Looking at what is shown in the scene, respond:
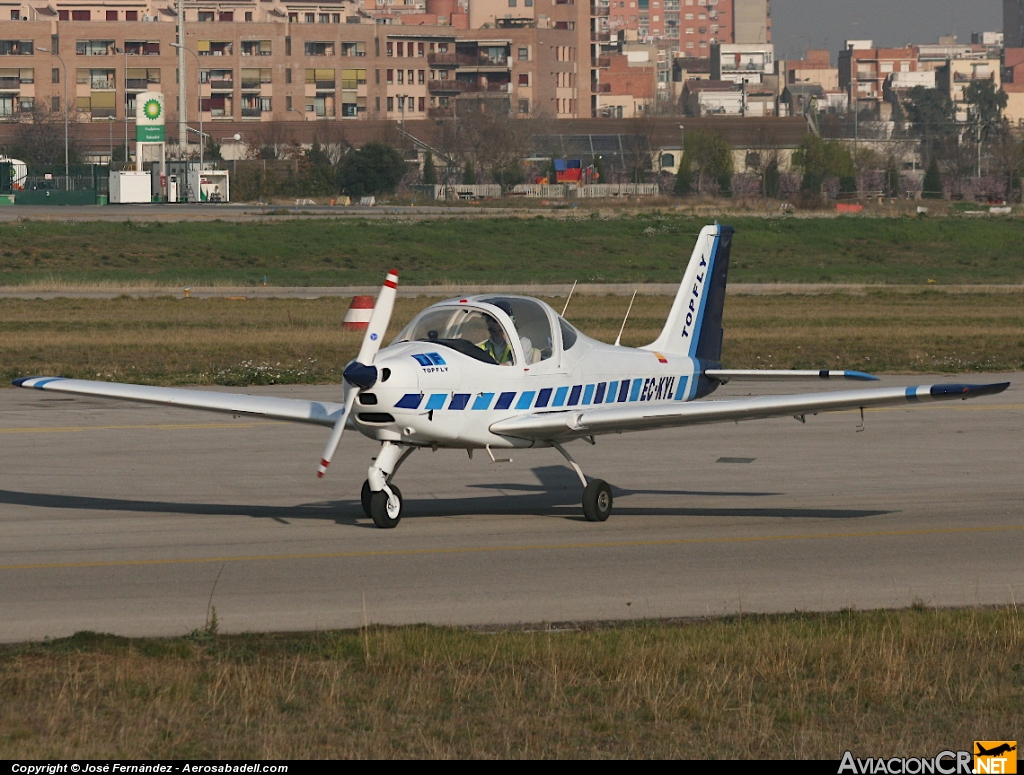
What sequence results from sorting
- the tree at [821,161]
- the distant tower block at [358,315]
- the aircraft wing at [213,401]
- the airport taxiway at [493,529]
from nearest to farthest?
the airport taxiway at [493,529], the aircraft wing at [213,401], the distant tower block at [358,315], the tree at [821,161]

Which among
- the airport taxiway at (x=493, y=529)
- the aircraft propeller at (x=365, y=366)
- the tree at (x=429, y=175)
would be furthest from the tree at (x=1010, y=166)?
the aircraft propeller at (x=365, y=366)

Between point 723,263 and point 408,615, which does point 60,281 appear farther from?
point 408,615

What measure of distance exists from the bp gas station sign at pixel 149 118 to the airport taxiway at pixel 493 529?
9711cm

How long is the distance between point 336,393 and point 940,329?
17960 mm

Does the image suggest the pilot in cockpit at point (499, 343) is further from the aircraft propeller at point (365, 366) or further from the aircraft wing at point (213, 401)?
the aircraft wing at point (213, 401)

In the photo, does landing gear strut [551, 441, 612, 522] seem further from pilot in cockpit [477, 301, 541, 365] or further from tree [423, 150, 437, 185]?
tree [423, 150, 437, 185]

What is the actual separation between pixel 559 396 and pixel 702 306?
3.60 m

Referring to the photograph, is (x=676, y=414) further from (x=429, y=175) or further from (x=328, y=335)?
(x=429, y=175)

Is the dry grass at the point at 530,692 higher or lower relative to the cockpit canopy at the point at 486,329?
lower

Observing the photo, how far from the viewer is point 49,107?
520ft

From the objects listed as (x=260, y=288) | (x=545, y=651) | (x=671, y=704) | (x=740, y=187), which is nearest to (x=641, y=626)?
(x=545, y=651)

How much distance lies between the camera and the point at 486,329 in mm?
13867

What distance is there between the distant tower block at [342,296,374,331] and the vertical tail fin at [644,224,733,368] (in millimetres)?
16918

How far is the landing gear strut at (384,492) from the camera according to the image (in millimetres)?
13508
